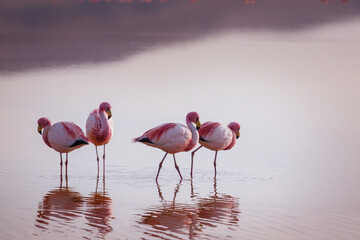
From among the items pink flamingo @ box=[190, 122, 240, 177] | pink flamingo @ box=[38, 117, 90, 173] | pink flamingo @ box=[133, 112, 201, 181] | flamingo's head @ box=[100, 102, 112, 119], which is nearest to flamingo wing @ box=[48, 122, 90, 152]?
pink flamingo @ box=[38, 117, 90, 173]

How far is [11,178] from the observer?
25.7 feet

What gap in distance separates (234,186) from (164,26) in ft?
42.8

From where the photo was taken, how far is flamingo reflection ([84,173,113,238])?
19.8ft

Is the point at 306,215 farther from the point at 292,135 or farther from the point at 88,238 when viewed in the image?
the point at 292,135

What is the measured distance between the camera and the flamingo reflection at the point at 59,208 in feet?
20.2

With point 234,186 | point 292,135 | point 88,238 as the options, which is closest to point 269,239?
point 88,238

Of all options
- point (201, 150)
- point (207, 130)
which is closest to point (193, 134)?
point (207, 130)

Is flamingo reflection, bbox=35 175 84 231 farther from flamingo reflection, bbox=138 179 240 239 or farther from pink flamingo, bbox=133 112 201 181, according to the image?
pink flamingo, bbox=133 112 201 181

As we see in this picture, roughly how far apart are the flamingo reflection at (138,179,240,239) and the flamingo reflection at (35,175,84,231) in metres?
0.62

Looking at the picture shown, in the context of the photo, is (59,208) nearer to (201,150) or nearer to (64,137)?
(64,137)

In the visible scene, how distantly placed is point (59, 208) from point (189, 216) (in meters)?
1.18

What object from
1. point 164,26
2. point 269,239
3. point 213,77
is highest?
point 164,26

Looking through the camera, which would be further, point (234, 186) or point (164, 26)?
point (164, 26)

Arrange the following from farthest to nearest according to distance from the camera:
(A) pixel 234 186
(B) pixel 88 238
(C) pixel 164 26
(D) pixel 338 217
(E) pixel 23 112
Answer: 1. (C) pixel 164 26
2. (E) pixel 23 112
3. (A) pixel 234 186
4. (D) pixel 338 217
5. (B) pixel 88 238
